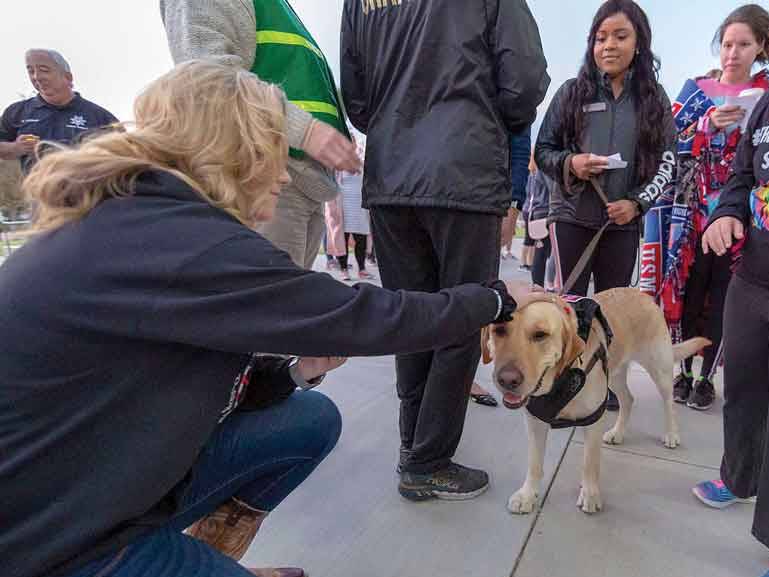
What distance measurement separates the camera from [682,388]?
284 cm

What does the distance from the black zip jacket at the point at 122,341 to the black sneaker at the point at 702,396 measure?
2487 mm

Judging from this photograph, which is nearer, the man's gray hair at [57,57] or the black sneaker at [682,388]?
the black sneaker at [682,388]

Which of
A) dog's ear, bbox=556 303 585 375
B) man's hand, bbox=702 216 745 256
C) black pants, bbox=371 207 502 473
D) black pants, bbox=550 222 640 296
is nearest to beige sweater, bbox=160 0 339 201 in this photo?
black pants, bbox=371 207 502 473

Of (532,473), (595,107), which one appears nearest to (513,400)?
(532,473)

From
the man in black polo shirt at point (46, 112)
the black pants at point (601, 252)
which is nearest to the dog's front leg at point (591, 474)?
the black pants at point (601, 252)

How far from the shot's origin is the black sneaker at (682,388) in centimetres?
280

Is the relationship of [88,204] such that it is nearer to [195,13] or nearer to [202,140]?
[202,140]

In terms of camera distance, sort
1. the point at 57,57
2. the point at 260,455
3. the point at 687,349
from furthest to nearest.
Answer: the point at 57,57 < the point at 687,349 < the point at 260,455

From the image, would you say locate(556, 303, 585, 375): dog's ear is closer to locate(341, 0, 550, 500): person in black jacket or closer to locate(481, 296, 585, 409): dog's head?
locate(481, 296, 585, 409): dog's head

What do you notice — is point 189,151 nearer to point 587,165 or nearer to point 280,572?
point 280,572

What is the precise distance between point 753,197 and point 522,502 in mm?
1246

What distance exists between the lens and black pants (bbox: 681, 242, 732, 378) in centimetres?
268

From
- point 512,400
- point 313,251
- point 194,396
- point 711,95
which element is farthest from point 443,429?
point 711,95

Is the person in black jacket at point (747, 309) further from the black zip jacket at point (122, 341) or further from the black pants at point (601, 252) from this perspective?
the black zip jacket at point (122, 341)
